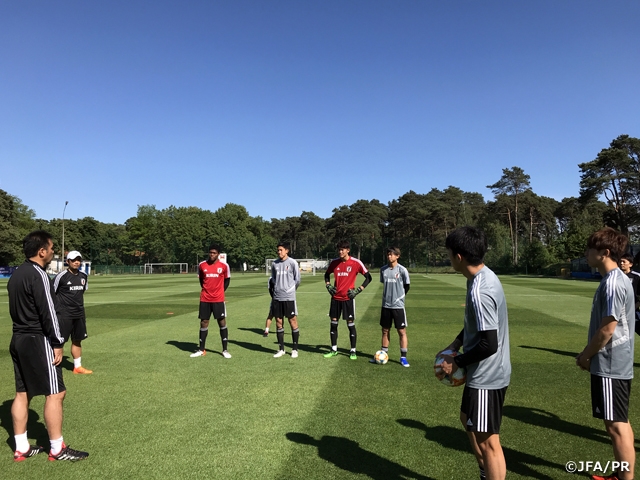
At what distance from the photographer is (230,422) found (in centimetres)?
493

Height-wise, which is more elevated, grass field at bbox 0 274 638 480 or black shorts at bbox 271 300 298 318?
black shorts at bbox 271 300 298 318

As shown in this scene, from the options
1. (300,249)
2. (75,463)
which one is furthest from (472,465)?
(300,249)

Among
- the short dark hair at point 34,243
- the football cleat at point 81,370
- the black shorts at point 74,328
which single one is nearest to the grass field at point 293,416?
the football cleat at point 81,370

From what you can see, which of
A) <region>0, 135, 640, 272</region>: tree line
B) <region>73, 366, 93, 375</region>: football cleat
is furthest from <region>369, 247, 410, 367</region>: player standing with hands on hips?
<region>0, 135, 640, 272</region>: tree line

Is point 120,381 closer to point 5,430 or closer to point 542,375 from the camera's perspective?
point 5,430

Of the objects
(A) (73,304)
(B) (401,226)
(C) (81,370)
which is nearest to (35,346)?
(C) (81,370)

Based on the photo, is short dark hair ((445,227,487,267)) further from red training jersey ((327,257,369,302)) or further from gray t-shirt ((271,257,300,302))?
gray t-shirt ((271,257,300,302))

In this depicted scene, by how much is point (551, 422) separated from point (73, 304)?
744 centimetres

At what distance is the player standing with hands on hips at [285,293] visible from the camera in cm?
838

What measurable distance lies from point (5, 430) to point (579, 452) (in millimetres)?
6056

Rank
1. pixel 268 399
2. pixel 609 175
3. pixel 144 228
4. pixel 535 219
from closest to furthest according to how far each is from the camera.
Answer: pixel 268 399, pixel 609 175, pixel 535 219, pixel 144 228

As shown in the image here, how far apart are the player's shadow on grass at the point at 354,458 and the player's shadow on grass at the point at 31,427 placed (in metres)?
2.63

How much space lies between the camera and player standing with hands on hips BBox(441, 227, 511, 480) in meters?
2.75

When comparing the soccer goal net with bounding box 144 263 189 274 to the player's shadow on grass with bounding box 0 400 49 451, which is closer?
the player's shadow on grass with bounding box 0 400 49 451
